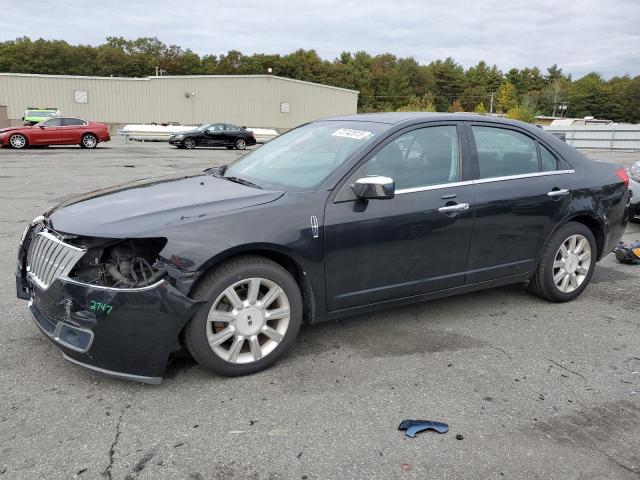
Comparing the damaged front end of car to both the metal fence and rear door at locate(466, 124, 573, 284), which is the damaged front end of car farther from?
the metal fence

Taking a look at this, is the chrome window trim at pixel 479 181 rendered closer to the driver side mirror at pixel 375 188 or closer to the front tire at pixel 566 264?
the driver side mirror at pixel 375 188

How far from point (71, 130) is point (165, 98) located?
818 inches

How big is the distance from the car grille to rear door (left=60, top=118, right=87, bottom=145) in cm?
2172

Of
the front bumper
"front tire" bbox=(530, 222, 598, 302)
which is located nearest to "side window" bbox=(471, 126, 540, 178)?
"front tire" bbox=(530, 222, 598, 302)

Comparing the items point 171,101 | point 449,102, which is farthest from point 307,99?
point 449,102

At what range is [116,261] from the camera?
10.4 feet

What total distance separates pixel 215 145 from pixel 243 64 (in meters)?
74.6

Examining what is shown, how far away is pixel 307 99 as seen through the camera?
1826 inches

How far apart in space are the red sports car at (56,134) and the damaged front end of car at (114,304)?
2185cm

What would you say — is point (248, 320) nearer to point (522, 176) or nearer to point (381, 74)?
point (522, 176)

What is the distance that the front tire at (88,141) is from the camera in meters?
23.5

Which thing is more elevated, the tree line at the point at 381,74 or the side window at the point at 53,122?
the tree line at the point at 381,74

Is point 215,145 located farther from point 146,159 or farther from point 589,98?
point 589,98

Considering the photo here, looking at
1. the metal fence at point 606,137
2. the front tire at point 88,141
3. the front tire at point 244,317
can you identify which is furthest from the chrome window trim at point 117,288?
the metal fence at point 606,137
